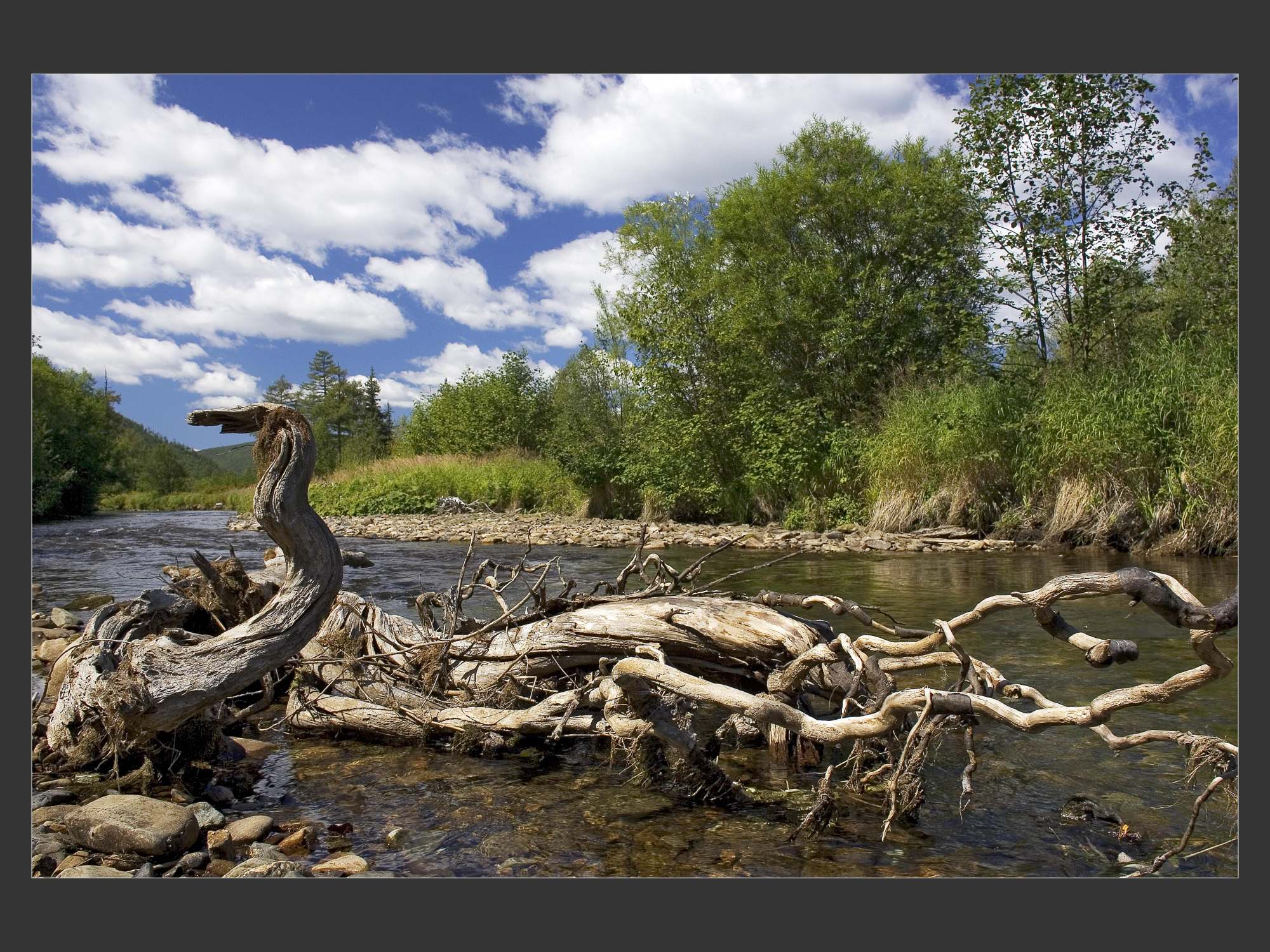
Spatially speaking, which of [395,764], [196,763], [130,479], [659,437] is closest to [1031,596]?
[395,764]

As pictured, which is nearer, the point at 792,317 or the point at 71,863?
the point at 71,863

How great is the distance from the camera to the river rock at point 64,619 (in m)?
8.47

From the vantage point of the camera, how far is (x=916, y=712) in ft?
11.3

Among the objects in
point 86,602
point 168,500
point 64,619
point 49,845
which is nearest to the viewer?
point 49,845

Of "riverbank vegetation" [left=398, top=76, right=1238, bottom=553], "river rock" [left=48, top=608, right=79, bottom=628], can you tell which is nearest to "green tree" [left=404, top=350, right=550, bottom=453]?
"riverbank vegetation" [left=398, top=76, right=1238, bottom=553]

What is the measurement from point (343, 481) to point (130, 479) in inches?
660

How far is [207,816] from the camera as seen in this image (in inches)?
158

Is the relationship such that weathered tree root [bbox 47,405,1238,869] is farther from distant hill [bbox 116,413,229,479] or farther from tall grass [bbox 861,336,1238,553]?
distant hill [bbox 116,413,229,479]

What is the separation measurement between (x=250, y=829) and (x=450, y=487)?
2801 centimetres

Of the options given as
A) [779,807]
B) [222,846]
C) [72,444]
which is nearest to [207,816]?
[222,846]

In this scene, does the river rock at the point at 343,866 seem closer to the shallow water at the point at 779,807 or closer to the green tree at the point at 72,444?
the shallow water at the point at 779,807

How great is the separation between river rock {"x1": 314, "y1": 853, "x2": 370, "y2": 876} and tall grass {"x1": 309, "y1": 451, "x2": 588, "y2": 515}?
76.6 ft

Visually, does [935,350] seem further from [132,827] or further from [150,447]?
[150,447]

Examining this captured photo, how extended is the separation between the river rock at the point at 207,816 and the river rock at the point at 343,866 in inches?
29.0
